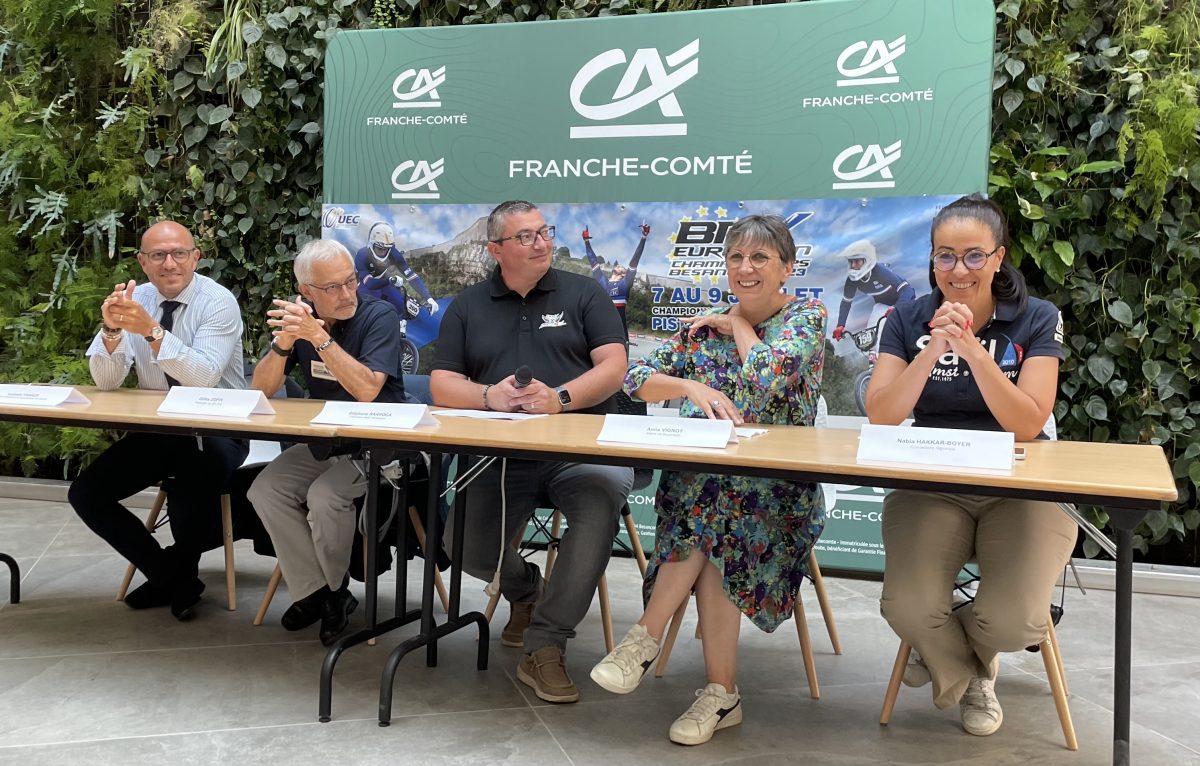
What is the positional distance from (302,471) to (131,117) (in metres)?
3.10

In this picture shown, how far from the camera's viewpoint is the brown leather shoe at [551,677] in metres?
2.66

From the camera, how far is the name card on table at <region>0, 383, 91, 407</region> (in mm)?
2900

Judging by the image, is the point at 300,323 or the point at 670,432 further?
the point at 300,323

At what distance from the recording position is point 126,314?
3186 mm

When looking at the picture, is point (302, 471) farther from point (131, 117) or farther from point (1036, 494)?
point (131, 117)

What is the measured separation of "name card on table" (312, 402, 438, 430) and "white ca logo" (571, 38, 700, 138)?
77.2 inches

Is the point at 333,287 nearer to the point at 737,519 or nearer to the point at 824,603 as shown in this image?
the point at 737,519

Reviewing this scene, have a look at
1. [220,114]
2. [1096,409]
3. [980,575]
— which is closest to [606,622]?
[980,575]

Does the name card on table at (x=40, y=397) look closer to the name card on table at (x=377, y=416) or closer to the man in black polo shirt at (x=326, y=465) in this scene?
the man in black polo shirt at (x=326, y=465)

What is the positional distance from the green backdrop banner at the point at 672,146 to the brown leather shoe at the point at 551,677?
1552mm

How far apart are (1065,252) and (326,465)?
286 centimetres

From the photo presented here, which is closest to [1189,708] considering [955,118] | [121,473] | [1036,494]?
[1036,494]

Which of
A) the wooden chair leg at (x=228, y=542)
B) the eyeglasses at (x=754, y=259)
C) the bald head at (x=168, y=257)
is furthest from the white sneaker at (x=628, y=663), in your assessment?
the bald head at (x=168, y=257)

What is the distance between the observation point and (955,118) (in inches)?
149
